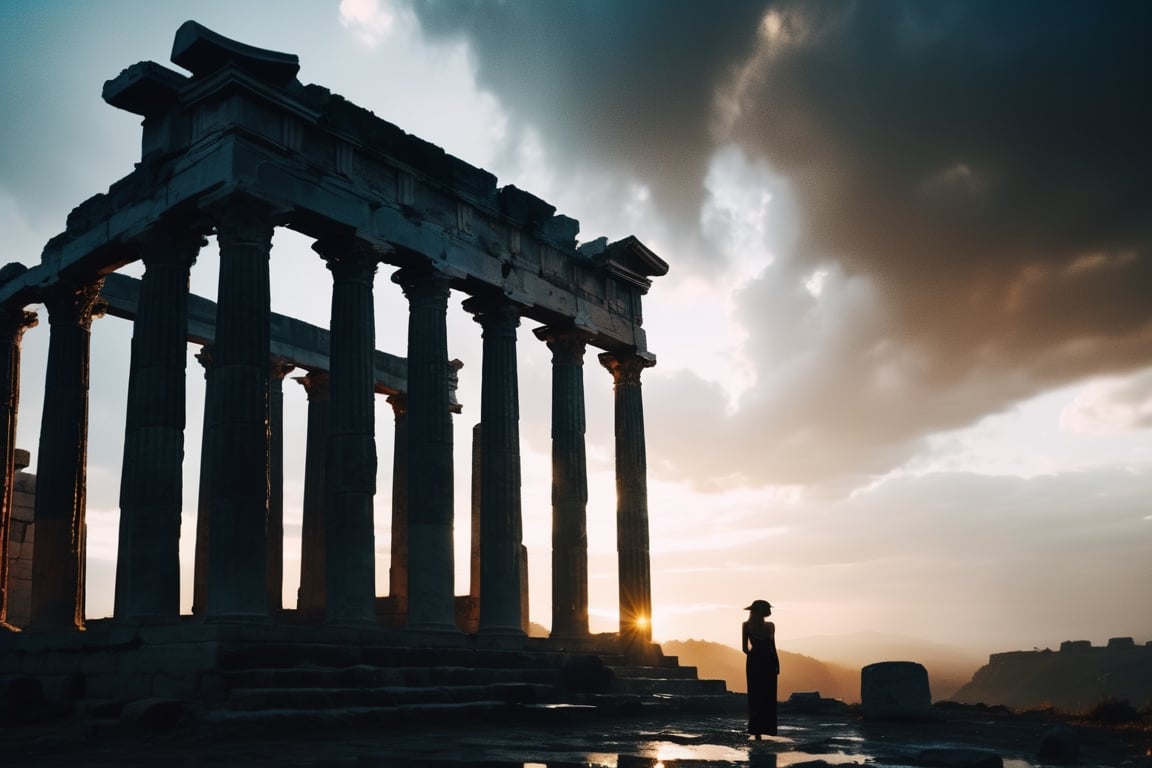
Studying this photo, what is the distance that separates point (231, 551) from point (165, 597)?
6.36 ft

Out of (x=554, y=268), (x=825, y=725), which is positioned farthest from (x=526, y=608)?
(x=825, y=725)

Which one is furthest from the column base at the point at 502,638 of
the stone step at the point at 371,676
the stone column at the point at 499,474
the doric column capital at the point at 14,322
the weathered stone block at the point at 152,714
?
the doric column capital at the point at 14,322

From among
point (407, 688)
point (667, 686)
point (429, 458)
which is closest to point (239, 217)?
point (429, 458)

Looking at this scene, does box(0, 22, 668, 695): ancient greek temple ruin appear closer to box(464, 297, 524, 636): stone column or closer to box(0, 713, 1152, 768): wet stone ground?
box(464, 297, 524, 636): stone column

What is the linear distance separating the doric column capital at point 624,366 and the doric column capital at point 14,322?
1406cm

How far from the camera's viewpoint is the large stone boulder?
18.4 metres

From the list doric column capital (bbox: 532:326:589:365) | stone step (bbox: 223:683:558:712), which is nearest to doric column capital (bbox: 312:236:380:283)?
doric column capital (bbox: 532:326:589:365)

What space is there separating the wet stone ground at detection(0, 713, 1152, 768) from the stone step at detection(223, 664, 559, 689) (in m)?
1.67

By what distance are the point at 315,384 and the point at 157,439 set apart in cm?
1087

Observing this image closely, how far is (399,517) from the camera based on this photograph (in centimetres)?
3158

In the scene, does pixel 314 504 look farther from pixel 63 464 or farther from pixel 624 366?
pixel 624 366

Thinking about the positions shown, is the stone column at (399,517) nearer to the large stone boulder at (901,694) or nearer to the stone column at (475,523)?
the stone column at (475,523)

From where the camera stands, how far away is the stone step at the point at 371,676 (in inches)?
592

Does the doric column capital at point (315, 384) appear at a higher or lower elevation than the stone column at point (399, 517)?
higher
